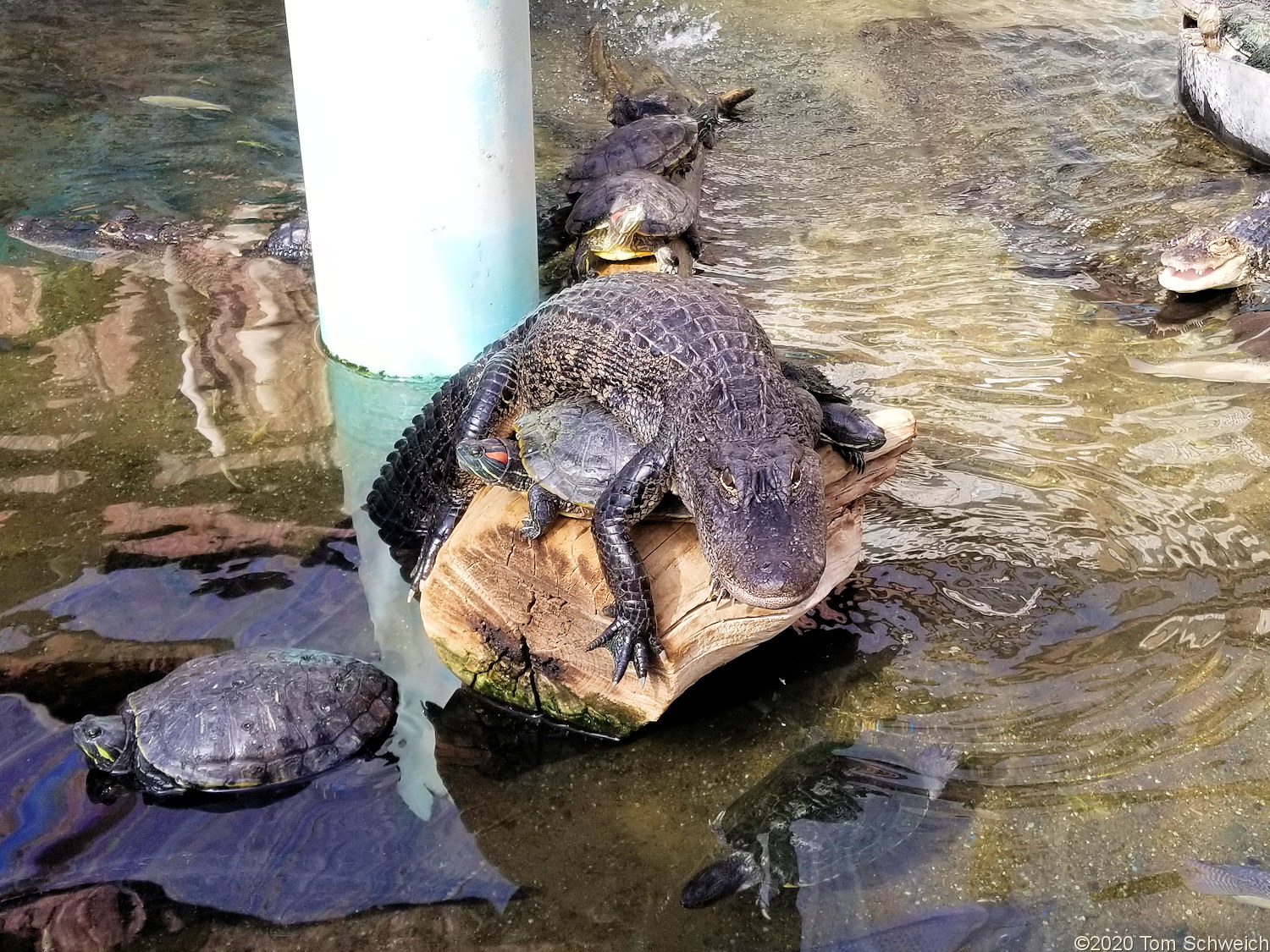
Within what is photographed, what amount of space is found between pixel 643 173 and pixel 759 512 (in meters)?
4.10

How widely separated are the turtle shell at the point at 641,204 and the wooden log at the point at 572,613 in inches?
114

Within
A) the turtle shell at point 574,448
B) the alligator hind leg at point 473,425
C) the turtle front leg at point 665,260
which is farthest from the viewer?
the turtle front leg at point 665,260

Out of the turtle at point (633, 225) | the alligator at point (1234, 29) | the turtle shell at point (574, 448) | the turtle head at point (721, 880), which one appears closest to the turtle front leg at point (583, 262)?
the turtle at point (633, 225)

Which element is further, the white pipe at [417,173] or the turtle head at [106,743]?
the white pipe at [417,173]

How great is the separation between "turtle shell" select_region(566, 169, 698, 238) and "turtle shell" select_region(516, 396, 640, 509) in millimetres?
2747

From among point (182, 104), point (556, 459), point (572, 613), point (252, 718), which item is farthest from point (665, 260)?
point (182, 104)

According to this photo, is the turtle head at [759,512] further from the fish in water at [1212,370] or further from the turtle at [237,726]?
the fish in water at [1212,370]

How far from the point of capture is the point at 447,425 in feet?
12.4

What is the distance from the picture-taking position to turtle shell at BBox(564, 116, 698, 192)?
6.73 metres

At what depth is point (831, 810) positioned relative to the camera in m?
2.82

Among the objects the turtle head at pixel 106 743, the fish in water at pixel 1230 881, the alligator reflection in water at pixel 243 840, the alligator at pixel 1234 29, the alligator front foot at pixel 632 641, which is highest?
the alligator at pixel 1234 29

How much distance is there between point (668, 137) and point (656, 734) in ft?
16.1

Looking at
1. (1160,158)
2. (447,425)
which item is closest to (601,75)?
(1160,158)

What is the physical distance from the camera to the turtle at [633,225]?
18.9 feet
